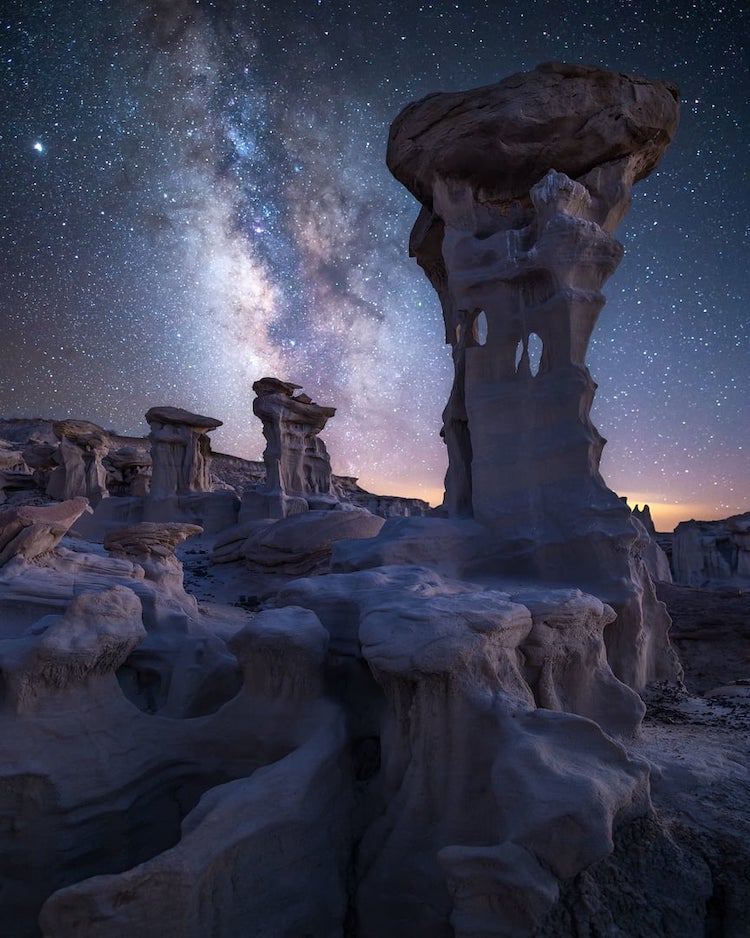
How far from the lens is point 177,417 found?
20812 mm

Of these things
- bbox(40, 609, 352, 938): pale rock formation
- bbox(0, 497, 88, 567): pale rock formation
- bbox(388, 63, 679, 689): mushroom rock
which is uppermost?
bbox(388, 63, 679, 689): mushroom rock

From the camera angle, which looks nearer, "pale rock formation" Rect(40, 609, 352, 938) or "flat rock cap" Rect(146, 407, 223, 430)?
"pale rock formation" Rect(40, 609, 352, 938)

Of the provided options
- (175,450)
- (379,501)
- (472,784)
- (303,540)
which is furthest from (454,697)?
(379,501)

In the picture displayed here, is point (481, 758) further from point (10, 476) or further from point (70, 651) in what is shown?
point (10, 476)

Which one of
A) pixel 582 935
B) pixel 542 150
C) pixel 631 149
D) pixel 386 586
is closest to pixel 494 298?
pixel 542 150

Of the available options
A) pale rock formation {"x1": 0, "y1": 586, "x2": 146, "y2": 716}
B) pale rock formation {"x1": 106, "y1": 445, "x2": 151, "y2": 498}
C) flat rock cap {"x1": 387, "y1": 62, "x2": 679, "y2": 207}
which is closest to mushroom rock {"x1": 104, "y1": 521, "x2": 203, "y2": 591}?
pale rock formation {"x1": 0, "y1": 586, "x2": 146, "y2": 716}

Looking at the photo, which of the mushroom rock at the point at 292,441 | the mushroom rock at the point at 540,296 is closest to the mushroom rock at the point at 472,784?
the mushroom rock at the point at 540,296

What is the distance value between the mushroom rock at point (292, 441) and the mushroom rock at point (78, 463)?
6.60 m

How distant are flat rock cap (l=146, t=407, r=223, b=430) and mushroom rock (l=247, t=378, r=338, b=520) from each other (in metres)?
1.99

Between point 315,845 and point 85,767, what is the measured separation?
1670 mm

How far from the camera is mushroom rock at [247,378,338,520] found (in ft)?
67.7

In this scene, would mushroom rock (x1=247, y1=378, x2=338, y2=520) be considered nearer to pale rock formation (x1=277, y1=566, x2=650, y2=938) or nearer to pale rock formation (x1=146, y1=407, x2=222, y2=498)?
pale rock formation (x1=146, y1=407, x2=222, y2=498)

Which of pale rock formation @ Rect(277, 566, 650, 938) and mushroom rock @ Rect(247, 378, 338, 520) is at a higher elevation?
mushroom rock @ Rect(247, 378, 338, 520)

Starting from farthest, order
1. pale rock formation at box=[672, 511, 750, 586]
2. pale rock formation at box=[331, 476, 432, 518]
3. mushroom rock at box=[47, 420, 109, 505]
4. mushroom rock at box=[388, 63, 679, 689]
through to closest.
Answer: pale rock formation at box=[331, 476, 432, 518] → pale rock formation at box=[672, 511, 750, 586] → mushroom rock at box=[47, 420, 109, 505] → mushroom rock at box=[388, 63, 679, 689]
